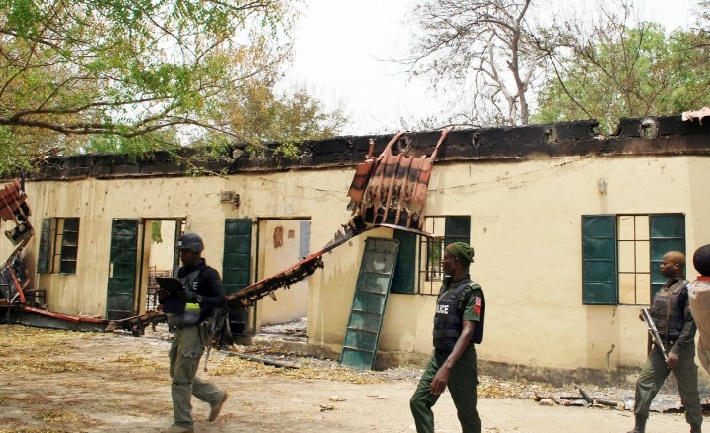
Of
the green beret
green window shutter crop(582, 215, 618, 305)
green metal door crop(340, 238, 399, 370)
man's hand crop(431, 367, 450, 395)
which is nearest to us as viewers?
man's hand crop(431, 367, 450, 395)

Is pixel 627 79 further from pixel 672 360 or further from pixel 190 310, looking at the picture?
pixel 190 310

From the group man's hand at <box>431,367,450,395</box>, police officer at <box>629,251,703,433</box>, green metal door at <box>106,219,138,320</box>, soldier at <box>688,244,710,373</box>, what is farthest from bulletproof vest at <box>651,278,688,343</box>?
green metal door at <box>106,219,138,320</box>

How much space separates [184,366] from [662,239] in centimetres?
616

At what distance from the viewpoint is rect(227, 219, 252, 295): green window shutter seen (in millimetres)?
11539

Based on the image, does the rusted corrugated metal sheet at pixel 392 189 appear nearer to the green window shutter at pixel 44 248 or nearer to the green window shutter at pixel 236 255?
the green window shutter at pixel 236 255

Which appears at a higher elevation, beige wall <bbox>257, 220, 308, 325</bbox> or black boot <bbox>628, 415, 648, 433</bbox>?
beige wall <bbox>257, 220, 308, 325</bbox>

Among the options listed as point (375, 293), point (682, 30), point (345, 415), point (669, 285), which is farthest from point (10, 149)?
point (682, 30)

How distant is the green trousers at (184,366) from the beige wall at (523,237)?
16.2 ft

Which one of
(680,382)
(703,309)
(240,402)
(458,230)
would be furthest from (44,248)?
(703,309)

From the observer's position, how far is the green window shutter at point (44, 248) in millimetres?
14117

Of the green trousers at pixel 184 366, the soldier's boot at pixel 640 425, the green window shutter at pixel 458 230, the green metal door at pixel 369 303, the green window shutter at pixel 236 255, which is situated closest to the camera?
the green trousers at pixel 184 366

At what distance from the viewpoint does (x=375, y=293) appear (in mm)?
10125

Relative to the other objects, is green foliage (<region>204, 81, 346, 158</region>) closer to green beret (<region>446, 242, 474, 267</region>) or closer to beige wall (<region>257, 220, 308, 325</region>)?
beige wall (<region>257, 220, 308, 325</region>)

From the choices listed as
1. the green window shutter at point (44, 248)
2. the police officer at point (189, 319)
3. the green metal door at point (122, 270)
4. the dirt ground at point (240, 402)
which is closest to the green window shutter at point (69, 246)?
the green window shutter at point (44, 248)
